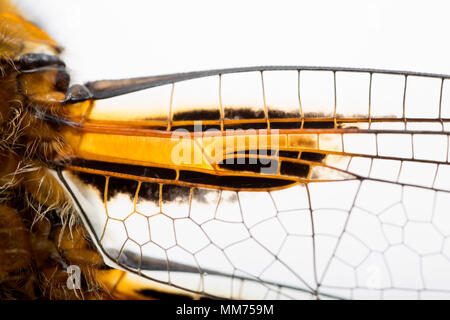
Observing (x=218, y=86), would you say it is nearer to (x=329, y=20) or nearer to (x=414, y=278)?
(x=329, y=20)

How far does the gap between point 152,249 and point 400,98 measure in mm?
354

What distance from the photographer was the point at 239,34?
0.65 m

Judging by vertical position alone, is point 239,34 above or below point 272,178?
above

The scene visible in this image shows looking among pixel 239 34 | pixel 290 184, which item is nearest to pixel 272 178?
pixel 290 184

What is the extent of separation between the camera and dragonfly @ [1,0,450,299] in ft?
1.84

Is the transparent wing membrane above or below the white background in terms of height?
below

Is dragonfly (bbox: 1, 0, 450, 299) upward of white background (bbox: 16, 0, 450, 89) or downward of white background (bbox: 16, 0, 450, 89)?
downward

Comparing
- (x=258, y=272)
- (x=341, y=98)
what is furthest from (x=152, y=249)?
(x=341, y=98)

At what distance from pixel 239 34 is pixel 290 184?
0.74 ft

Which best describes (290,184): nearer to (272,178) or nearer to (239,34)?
(272,178)

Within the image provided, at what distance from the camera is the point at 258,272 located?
58 cm

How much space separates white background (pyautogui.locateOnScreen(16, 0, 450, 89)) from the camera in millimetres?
Answer: 629

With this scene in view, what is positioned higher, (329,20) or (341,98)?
(329,20)

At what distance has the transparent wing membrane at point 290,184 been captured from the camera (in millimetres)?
560
